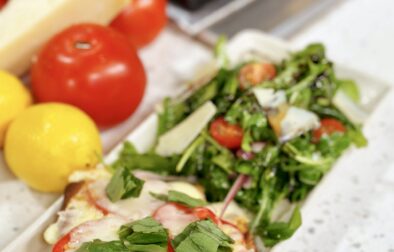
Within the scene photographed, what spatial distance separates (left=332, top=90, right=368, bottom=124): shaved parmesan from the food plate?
20 millimetres

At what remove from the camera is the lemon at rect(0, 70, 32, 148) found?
988 millimetres

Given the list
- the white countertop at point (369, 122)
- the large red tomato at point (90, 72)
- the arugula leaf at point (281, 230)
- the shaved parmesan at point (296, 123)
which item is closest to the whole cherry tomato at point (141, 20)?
the white countertop at point (369, 122)

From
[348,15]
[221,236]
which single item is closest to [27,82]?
[221,236]

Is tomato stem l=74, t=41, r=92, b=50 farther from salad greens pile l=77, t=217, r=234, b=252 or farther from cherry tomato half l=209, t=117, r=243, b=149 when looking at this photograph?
salad greens pile l=77, t=217, r=234, b=252

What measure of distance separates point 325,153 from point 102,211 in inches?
15.2

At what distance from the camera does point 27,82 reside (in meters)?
1.19

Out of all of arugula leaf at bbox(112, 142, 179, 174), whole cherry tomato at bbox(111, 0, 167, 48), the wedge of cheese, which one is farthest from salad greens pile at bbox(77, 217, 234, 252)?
whole cherry tomato at bbox(111, 0, 167, 48)

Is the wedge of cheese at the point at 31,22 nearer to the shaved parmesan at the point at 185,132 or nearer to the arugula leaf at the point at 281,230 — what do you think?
the shaved parmesan at the point at 185,132

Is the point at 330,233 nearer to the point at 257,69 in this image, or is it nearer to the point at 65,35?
the point at 257,69

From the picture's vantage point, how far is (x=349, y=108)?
1.07 meters

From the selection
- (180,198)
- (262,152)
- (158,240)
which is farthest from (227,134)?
(158,240)

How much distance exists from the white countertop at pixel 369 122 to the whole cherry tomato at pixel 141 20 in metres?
0.04

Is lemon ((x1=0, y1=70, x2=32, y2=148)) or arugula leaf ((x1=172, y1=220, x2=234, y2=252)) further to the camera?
lemon ((x1=0, y1=70, x2=32, y2=148))

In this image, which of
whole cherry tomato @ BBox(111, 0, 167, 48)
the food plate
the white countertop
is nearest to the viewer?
the food plate
